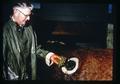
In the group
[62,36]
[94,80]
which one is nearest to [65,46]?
[62,36]

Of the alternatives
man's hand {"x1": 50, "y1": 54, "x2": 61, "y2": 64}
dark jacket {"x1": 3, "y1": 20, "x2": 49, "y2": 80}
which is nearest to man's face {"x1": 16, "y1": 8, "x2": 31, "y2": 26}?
dark jacket {"x1": 3, "y1": 20, "x2": 49, "y2": 80}

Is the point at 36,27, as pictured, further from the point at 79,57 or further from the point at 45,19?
the point at 79,57

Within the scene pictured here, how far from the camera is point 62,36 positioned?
12.3 m

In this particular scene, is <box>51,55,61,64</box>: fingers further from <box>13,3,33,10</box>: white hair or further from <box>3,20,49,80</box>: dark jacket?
<box>13,3,33,10</box>: white hair

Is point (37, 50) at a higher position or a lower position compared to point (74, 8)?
lower

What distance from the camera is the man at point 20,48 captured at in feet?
40.1

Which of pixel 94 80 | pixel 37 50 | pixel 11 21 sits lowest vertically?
Answer: pixel 94 80

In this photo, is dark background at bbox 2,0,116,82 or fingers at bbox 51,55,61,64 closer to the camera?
dark background at bbox 2,0,116,82

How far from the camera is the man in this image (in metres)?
12.2

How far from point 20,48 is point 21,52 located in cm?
11

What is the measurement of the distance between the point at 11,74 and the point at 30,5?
5.98 ft

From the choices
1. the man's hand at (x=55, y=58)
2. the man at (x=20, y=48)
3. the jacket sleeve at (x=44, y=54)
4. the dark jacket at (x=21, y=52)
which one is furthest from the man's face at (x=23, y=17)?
the man's hand at (x=55, y=58)

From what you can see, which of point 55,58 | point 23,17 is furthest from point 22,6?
point 55,58

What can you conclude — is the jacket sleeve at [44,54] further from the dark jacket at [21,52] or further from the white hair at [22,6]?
the white hair at [22,6]
